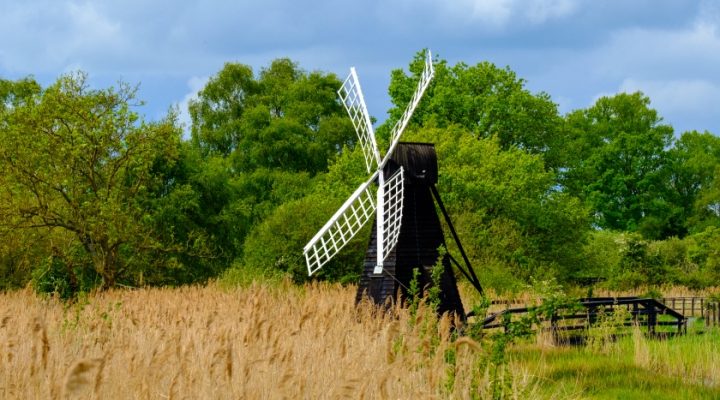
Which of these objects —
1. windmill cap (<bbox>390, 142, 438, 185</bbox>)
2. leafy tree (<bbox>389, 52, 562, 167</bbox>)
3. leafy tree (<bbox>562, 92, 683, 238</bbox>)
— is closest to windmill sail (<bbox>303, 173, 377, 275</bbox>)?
windmill cap (<bbox>390, 142, 438, 185</bbox>)

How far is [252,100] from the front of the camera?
46.0 m

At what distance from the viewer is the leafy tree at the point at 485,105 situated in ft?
127

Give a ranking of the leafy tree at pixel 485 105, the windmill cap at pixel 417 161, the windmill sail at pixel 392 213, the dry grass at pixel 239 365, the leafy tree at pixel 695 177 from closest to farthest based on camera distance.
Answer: the dry grass at pixel 239 365 < the windmill sail at pixel 392 213 < the windmill cap at pixel 417 161 < the leafy tree at pixel 485 105 < the leafy tree at pixel 695 177

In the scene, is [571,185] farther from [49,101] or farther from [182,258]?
[49,101]

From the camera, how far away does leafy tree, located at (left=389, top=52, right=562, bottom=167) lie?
38.7 meters

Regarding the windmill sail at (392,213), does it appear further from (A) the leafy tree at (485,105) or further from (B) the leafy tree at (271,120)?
(B) the leafy tree at (271,120)

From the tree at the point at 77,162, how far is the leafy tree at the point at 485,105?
1751 cm

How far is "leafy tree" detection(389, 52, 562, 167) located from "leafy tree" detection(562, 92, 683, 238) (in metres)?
7.63

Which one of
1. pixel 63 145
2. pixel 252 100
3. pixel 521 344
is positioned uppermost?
pixel 252 100

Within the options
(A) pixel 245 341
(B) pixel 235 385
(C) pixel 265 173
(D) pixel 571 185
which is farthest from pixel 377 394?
(D) pixel 571 185

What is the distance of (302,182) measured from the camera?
40.0 metres

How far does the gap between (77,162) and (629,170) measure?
36413 mm

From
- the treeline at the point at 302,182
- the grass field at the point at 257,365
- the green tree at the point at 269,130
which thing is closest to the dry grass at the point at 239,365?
the grass field at the point at 257,365

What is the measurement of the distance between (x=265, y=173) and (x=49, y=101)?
18.8 meters
